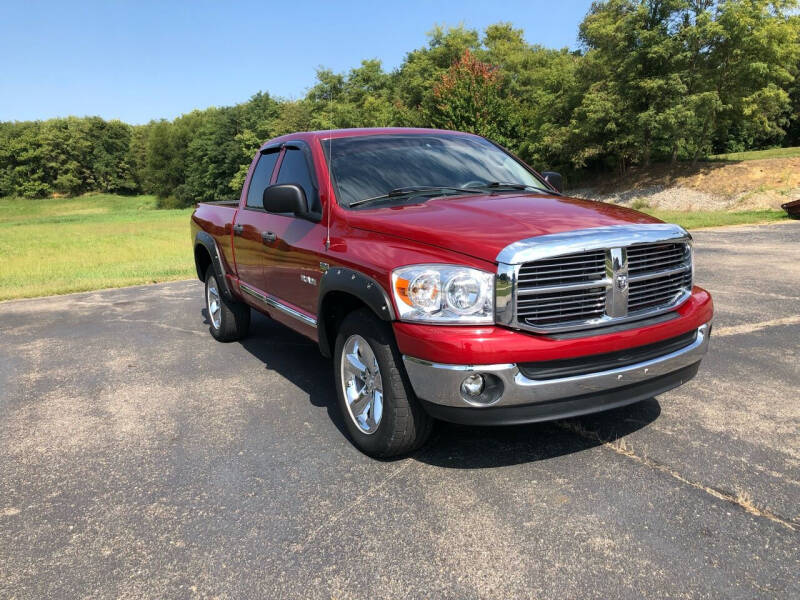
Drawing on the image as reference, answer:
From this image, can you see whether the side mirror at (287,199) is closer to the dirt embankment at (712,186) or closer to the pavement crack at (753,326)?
the pavement crack at (753,326)

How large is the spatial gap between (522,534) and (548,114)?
4163 centimetres

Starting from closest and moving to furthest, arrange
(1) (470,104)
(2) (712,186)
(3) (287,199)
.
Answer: (3) (287,199) < (2) (712,186) < (1) (470,104)

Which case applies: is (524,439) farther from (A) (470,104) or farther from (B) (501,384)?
(A) (470,104)

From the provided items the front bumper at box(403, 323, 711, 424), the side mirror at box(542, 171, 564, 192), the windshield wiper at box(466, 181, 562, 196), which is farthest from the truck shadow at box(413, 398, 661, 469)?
the side mirror at box(542, 171, 564, 192)

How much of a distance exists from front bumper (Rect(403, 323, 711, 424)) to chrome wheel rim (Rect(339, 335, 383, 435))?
0.40 meters

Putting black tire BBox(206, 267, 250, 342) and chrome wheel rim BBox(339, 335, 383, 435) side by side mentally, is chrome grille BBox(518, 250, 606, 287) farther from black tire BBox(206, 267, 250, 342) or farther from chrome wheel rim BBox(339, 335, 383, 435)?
black tire BBox(206, 267, 250, 342)

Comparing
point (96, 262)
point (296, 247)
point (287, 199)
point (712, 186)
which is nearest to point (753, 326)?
point (296, 247)

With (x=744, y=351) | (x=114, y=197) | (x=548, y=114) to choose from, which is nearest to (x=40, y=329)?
(x=744, y=351)

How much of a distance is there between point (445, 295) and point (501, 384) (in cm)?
49

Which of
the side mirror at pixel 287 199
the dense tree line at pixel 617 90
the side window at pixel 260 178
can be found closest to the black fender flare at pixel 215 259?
the side window at pixel 260 178

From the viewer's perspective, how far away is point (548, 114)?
4072 centimetres

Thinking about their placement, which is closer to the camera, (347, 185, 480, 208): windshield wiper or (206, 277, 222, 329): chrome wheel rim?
(347, 185, 480, 208): windshield wiper

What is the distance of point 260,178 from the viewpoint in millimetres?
5250

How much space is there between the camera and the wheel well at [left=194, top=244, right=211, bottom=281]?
6457 mm
